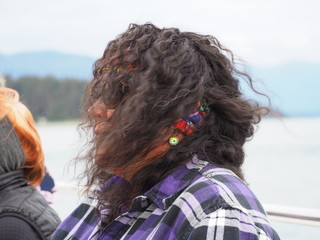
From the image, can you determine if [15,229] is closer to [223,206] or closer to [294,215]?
[223,206]

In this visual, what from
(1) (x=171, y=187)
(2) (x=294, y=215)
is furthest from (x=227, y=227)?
(2) (x=294, y=215)

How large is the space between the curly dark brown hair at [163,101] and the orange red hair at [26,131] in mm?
576

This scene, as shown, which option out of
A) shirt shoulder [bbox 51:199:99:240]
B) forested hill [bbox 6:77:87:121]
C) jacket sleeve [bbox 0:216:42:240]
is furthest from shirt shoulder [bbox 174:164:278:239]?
forested hill [bbox 6:77:87:121]

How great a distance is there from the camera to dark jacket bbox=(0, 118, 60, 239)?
1.38 meters

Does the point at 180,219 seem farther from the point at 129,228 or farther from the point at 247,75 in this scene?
the point at 247,75

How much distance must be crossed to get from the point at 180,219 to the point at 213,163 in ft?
0.52

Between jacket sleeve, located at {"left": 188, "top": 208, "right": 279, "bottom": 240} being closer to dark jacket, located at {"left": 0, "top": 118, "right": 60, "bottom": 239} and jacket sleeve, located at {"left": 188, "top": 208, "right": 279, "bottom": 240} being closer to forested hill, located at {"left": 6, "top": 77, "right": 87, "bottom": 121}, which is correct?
dark jacket, located at {"left": 0, "top": 118, "right": 60, "bottom": 239}

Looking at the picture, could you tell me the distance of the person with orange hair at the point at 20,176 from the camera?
1.35 metres

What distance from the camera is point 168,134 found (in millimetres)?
915

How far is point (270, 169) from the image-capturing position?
2264mm

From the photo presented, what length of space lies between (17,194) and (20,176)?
9cm

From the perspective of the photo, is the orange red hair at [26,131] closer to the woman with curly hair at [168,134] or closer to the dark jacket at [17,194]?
the dark jacket at [17,194]

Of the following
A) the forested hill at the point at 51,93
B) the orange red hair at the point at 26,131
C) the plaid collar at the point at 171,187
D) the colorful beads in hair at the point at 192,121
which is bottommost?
the forested hill at the point at 51,93

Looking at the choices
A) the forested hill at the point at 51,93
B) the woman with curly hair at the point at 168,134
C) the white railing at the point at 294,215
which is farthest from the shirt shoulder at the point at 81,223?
the forested hill at the point at 51,93
